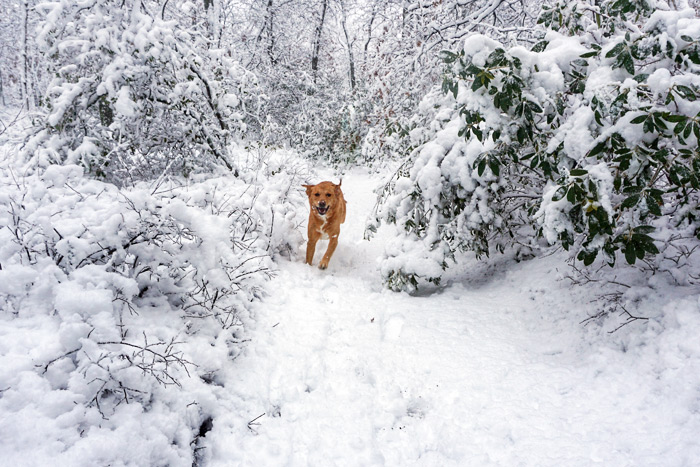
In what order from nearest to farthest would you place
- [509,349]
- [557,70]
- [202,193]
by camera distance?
[557,70], [509,349], [202,193]

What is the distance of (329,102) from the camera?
568 inches

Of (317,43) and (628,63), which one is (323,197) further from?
(317,43)

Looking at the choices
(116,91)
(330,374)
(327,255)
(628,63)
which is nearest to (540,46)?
(628,63)

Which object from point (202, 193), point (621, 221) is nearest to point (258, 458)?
point (202, 193)

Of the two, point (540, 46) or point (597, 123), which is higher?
point (540, 46)

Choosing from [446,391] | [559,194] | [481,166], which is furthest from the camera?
[481,166]

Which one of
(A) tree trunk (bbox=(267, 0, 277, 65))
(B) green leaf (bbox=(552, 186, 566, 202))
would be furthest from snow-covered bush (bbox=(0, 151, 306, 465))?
(A) tree trunk (bbox=(267, 0, 277, 65))

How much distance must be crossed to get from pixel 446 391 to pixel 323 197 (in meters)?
3.28

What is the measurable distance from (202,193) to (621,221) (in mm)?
3327

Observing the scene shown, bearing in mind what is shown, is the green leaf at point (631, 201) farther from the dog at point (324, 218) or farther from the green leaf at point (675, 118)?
the dog at point (324, 218)

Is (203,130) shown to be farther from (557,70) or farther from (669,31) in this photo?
(669,31)

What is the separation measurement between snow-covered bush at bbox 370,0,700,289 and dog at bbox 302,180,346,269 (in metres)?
2.05

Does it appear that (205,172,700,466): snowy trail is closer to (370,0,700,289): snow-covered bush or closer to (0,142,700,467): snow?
(0,142,700,467): snow

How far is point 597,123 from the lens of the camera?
7.27ft
